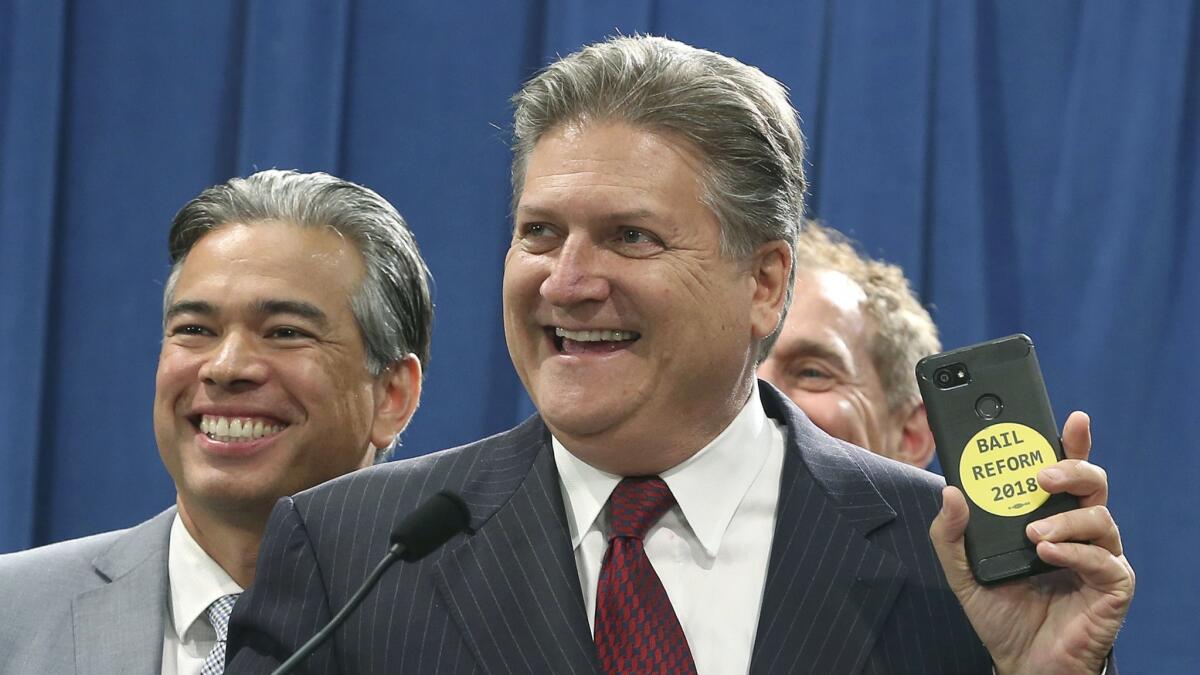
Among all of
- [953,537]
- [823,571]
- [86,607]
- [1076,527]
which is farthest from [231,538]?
[1076,527]

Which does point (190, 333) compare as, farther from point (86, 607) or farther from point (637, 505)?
point (637, 505)

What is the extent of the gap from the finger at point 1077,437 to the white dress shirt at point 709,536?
1.22 ft

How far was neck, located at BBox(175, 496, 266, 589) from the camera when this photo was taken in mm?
2271

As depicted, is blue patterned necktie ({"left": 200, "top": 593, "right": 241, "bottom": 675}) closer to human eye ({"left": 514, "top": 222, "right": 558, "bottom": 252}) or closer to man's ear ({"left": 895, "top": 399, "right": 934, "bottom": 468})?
human eye ({"left": 514, "top": 222, "right": 558, "bottom": 252})

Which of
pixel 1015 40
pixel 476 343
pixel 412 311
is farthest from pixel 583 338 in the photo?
pixel 1015 40

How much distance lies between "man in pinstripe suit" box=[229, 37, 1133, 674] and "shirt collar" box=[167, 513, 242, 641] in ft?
1.72

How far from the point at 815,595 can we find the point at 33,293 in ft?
7.42

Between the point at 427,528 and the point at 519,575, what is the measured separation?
0.19 meters

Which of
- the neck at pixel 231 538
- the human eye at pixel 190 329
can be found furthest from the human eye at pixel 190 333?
the neck at pixel 231 538

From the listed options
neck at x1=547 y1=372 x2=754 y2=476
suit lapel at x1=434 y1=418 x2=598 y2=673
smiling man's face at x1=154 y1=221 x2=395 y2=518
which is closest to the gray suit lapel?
smiling man's face at x1=154 y1=221 x2=395 y2=518

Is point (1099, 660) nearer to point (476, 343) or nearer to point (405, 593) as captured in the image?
point (405, 593)

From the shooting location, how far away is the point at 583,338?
173cm

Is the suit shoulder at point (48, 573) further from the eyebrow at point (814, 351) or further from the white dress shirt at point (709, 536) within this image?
the eyebrow at point (814, 351)

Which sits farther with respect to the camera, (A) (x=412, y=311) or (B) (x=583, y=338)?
(A) (x=412, y=311)
